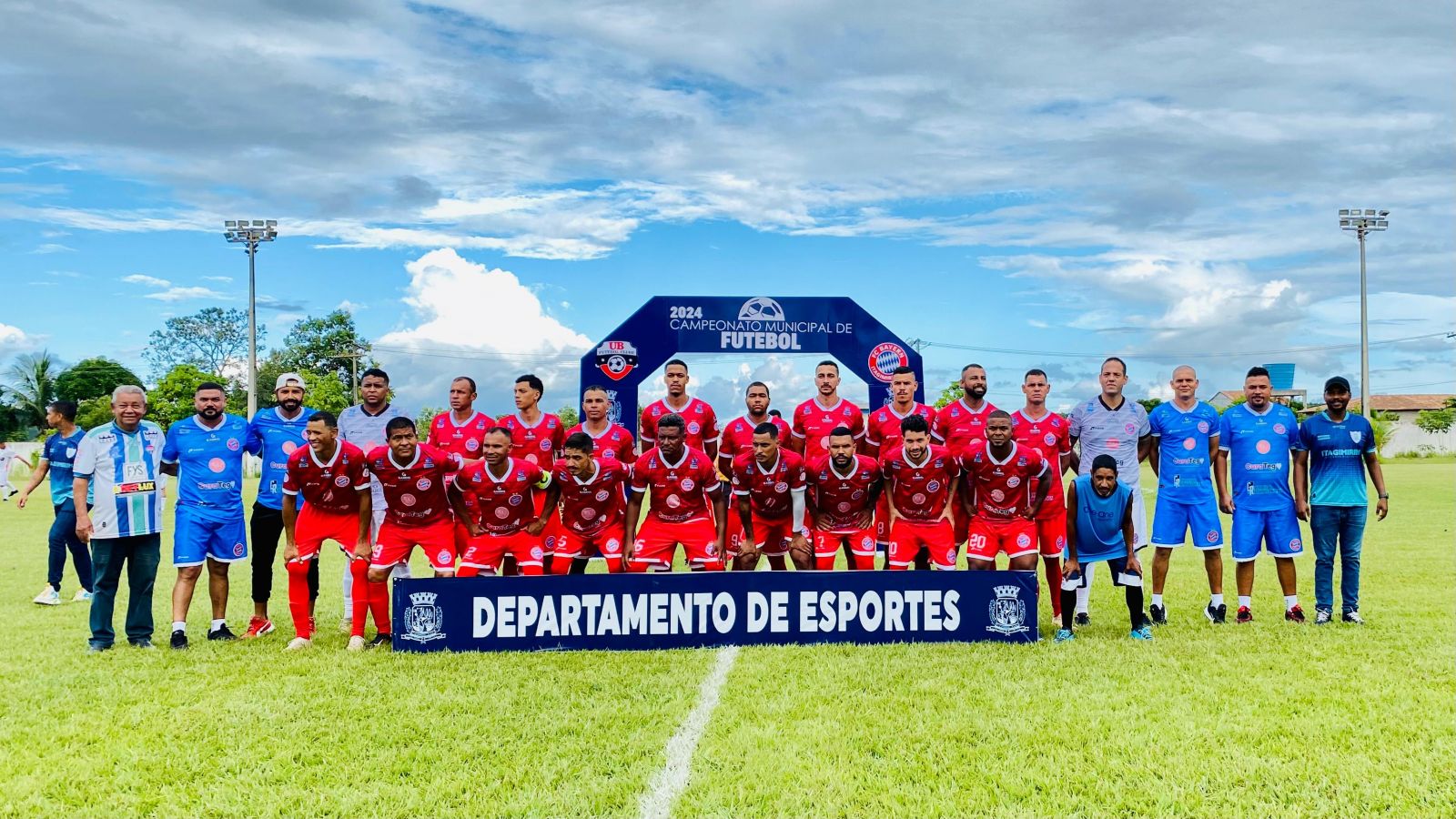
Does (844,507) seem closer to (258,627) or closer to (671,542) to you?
(671,542)

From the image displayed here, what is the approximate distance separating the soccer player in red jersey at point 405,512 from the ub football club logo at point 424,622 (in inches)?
18.0

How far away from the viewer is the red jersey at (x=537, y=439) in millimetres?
8977

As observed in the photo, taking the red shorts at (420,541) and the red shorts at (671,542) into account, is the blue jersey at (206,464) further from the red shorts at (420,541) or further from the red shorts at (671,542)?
the red shorts at (671,542)

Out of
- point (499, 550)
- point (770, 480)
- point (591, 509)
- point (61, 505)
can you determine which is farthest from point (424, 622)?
point (61, 505)

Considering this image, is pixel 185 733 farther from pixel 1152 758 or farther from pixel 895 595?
pixel 1152 758

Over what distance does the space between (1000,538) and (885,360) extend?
4480 millimetres

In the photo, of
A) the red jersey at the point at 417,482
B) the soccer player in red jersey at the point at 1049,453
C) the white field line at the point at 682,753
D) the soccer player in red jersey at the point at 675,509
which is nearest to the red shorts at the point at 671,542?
the soccer player in red jersey at the point at 675,509

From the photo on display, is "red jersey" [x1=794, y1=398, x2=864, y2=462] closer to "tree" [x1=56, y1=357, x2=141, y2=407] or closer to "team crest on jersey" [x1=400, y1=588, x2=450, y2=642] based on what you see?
"team crest on jersey" [x1=400, y1=588, x2=450, y2=642]

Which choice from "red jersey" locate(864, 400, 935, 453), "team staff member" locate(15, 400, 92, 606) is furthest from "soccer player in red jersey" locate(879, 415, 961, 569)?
"team staff member" locate(15, 400, 92, 606)

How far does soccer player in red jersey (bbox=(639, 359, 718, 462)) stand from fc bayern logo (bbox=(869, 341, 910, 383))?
332cm

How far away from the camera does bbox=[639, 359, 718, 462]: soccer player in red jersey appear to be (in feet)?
30.6

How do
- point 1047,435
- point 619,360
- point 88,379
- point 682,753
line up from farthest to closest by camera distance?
1. point 88,379
2. point 619,360
3. point 1047,435
4. point 682,753

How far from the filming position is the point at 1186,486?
339 inches

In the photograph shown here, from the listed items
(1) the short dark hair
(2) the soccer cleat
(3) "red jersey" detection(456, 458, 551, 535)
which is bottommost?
A: (2) the soccer cleat
